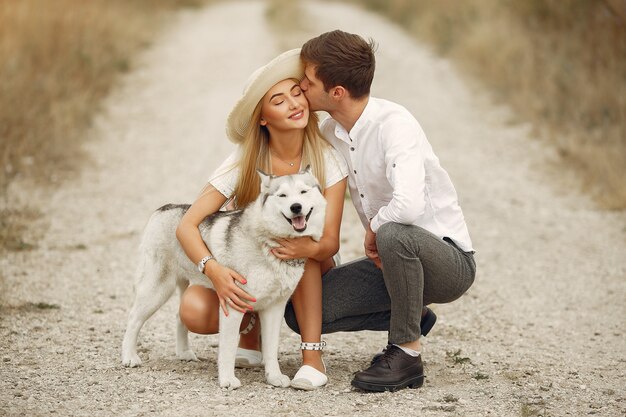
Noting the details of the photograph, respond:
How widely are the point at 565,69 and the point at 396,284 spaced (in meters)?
8.71

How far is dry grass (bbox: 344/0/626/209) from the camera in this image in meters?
9.58

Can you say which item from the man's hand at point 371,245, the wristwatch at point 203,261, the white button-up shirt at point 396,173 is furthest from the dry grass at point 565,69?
the wristwatch at point 203,261

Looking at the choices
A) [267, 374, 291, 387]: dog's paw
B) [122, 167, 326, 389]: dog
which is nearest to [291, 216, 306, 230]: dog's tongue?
[122, 167, 326, 389]: dog

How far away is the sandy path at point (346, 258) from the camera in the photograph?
13.2ft

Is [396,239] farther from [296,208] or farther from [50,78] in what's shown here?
[50,78]

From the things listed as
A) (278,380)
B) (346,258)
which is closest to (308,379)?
(278,380)

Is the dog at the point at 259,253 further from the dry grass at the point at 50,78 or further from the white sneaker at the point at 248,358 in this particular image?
the dry grass at the point at 50,78

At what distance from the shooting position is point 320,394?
161 inches

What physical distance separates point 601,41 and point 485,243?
5672 millimetres

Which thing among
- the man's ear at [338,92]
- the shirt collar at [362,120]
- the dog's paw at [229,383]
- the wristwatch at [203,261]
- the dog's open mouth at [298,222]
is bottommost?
the dog's paw at [229,383]

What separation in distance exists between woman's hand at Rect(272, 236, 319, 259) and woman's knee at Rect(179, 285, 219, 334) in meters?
0.47

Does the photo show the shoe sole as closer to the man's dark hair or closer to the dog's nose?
the dog's nose

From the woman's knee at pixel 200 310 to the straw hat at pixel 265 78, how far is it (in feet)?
3.01

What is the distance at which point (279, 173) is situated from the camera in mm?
4430
